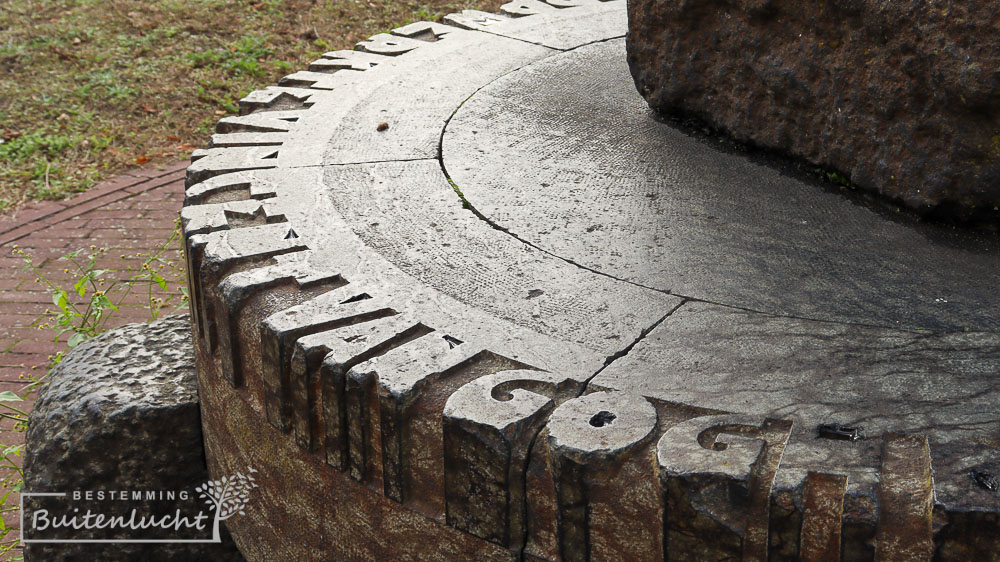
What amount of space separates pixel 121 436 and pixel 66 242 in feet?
7.47

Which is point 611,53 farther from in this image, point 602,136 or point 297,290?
point 297,290

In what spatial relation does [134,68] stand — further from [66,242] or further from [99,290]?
[99,290]

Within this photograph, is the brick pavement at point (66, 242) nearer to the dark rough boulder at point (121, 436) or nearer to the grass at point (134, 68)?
the grass at point (134, 68)

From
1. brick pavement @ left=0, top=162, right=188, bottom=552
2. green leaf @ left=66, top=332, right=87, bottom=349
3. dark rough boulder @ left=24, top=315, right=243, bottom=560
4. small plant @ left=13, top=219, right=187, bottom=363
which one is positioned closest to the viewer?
dark rough boulder @ left=24, top=315, right=243, bottom=560

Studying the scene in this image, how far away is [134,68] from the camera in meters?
6.30

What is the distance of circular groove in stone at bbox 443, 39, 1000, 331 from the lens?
2111 mm

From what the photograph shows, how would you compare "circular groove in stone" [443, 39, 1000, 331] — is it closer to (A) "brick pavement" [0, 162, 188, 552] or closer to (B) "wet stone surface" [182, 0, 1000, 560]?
(B) "wet stone surface" [182, 0, 1000, 560]

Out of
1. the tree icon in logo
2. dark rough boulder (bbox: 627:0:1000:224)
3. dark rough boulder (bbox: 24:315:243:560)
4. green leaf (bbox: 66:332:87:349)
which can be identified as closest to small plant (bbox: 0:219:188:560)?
green leaf (bbox: 66:332:87:349)

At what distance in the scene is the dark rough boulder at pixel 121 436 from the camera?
2604 millimetres

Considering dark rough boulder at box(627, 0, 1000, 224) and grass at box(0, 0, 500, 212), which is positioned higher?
dark rough boulder at box(627, 0, 1000, 224)

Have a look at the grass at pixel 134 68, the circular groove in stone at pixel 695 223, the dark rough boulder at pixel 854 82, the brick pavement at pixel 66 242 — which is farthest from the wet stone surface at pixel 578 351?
the grass at pixel 134 68

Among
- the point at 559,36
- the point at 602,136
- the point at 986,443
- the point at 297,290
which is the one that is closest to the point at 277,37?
the point at 559,36

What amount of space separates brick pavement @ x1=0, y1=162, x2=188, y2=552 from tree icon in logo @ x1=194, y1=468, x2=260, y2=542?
3.88 ft

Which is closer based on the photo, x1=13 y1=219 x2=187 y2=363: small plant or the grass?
x1=13 y1=219 x2=187 y2=363: small plant
